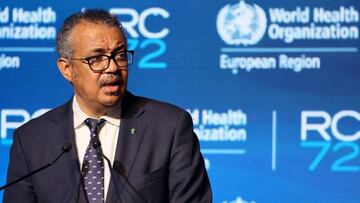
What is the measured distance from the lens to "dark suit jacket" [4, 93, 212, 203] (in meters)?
2.36

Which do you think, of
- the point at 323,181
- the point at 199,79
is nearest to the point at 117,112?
the point at 199,79

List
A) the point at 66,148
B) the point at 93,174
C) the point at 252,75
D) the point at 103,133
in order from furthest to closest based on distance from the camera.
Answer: the point at 252,75 → the point at 103,133 → the point at 93,174 → the point at 66,148

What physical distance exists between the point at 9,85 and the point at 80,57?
1.77 m

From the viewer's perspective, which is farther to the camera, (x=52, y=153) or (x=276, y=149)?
(x=276, y=149)

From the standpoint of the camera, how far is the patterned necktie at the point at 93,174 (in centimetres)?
236

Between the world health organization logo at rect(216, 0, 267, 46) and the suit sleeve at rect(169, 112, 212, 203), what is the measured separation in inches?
62.1

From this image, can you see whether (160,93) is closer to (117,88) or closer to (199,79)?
(199,79)

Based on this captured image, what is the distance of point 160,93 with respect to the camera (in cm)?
404

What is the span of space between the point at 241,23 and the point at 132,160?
5.84 feet

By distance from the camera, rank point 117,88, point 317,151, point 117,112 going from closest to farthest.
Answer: point 117,88
point 117,112
point 317,151

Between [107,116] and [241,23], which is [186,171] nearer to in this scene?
[107,116]

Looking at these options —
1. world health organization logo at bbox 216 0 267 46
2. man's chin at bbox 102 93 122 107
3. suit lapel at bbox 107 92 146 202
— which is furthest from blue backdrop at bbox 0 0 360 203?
man's chin at bbox 102 93 122 107

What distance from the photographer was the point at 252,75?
3.98 metres

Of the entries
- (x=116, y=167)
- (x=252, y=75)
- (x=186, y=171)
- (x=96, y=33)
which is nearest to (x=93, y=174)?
(x=116, y=167)
